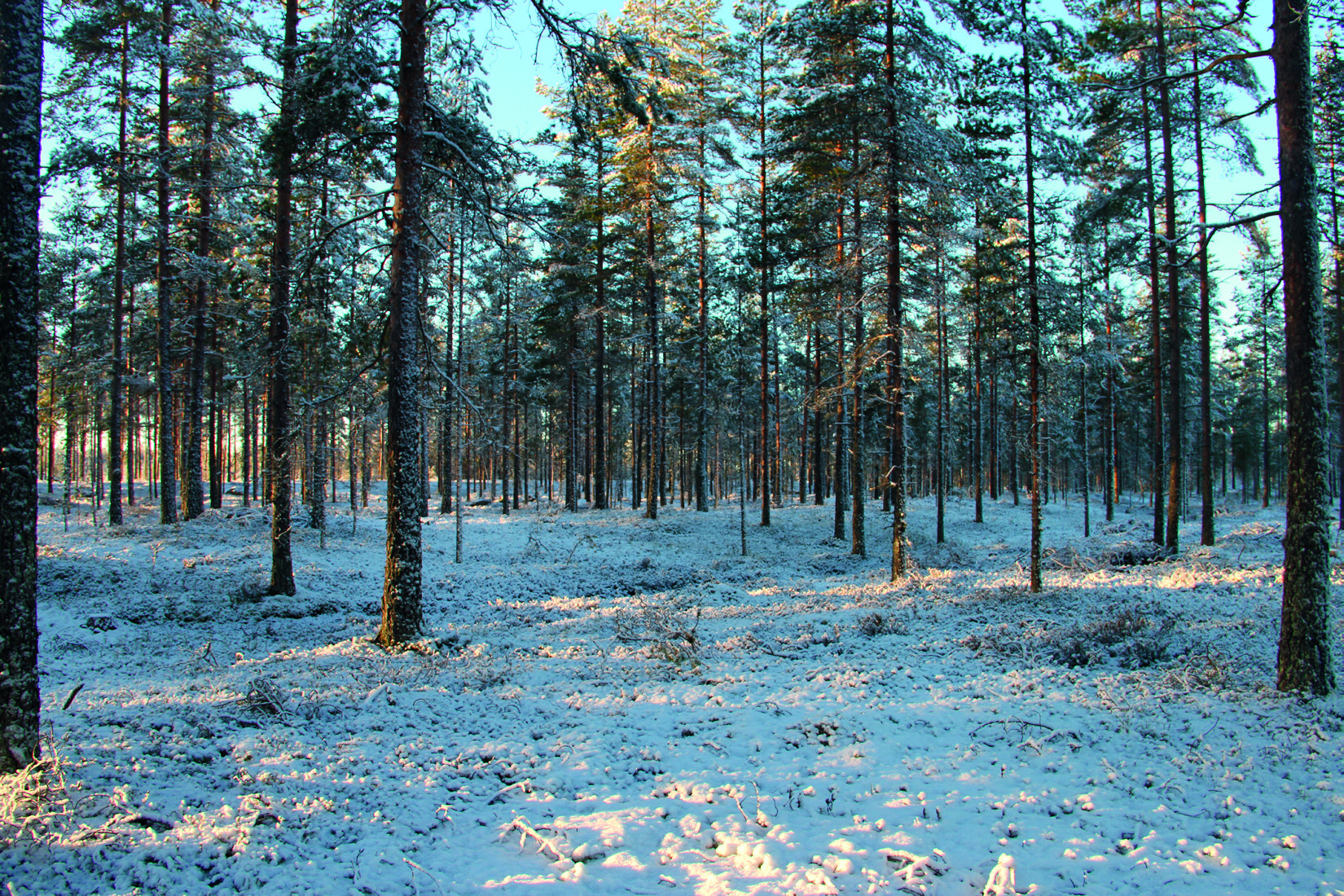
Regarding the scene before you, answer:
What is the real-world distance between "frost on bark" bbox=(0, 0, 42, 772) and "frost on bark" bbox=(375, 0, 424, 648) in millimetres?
4390

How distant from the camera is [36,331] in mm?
4641

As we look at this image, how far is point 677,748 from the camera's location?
6.22m

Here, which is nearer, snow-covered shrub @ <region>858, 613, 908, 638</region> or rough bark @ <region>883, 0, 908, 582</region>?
snow-covered shrub @ <region>858, 613, 908, 638</region>

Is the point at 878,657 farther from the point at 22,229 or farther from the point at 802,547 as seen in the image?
the point at 802,547

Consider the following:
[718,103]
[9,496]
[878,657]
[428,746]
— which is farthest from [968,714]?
[718,103]

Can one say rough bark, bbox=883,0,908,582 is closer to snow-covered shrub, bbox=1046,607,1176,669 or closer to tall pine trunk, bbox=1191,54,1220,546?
snow-covered shrub, bbox=1046,607,1176,669

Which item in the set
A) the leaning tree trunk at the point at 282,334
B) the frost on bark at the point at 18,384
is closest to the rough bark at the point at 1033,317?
the frost on bark at the point at 18,384

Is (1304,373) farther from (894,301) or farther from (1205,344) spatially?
(1205,344)

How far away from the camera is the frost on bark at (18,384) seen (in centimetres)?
430

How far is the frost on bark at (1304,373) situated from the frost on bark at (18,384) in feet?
40.4

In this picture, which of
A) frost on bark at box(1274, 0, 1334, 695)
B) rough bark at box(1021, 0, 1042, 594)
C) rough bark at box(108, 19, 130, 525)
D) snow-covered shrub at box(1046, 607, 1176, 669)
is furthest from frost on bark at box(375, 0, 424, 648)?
rough bark at box(108, 19, 130, 525)

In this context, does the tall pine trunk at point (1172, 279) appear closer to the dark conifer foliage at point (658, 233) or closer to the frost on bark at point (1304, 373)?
the dark conifer foliage at point (658, 233)

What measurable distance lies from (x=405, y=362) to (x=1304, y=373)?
11.9m

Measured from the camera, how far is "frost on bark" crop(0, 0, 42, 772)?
4.30m
